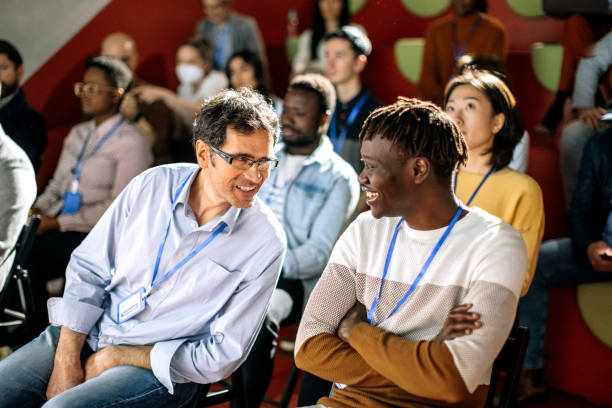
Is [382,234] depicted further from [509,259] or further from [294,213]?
[294,213]

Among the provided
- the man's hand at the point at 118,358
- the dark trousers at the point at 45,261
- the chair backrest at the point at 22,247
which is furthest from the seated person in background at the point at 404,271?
the dark trousers at the point at 45,261

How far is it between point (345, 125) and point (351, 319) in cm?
238

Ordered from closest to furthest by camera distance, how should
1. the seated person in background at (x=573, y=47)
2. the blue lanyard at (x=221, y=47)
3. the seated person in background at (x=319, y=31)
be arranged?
1. the seated person in background at (x=573, y=47)
2. the seated person in background at (x=319, y=31)
3. the blue lanyard at (x=221, y=47)

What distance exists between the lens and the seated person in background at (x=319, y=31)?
5.13 metres

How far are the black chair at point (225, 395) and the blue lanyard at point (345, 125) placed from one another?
194 centimetres

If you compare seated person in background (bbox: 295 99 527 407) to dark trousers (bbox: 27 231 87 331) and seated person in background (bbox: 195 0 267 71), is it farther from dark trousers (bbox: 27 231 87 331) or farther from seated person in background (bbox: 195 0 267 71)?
seated person in background (bbox: 195 0 267 71)

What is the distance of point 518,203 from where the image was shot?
2537 mm

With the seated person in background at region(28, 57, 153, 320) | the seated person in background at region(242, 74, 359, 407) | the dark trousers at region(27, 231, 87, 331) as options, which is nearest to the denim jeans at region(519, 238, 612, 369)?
the seated person in background at region(242, 74, 359, 407)

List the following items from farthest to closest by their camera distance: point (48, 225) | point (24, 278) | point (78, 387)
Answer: point (48, 225) → point (24, 278) → point (78, 387)

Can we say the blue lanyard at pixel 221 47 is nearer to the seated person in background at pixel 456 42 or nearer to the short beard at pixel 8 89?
the seated person in background at pixel 456 42

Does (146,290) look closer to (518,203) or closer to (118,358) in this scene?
(118,358)

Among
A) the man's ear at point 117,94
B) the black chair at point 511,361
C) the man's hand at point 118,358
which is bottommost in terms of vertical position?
the man's hand at point 118,358

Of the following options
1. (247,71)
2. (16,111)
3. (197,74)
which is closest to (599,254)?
(247,71)

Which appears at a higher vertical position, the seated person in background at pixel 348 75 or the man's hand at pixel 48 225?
the seated person in background at pixel 348 75
